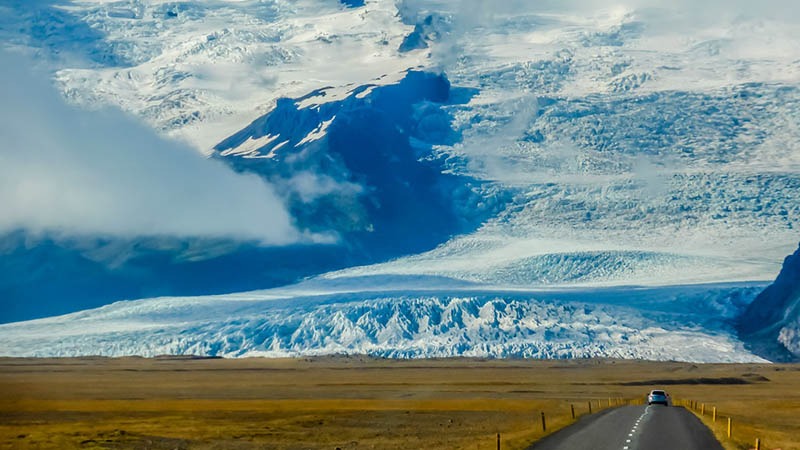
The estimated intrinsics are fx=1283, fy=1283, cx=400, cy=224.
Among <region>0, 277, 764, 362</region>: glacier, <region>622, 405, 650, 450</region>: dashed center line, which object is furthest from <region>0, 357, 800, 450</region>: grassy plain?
<region>622, 405, 650, 450</region>: dashed center line

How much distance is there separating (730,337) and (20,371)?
82896 mm

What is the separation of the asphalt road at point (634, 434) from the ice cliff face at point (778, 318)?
306 ft

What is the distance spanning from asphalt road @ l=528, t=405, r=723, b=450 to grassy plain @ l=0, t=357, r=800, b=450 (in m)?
1.52

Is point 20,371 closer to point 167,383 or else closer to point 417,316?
point 167,383

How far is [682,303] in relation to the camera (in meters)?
158

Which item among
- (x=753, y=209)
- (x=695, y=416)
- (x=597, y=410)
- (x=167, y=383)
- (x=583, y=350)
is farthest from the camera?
(x=753, y=209)

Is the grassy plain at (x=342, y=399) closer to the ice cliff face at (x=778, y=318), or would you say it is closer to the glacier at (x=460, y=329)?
the glacier at (x=460, y=329)

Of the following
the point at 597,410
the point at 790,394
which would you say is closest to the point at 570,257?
the point at 790,394

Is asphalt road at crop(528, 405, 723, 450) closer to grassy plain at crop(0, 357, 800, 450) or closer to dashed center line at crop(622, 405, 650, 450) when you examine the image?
dashed center line at crop(622, 405, 650, 450)

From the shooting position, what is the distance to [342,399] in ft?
306

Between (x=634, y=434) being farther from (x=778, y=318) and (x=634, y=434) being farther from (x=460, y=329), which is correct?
(x=778, y=318)

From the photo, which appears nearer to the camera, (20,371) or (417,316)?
(20,371)

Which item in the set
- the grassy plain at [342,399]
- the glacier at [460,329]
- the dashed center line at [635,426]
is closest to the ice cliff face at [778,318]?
the glacier at [460,329]

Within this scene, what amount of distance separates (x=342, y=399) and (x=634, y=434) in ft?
145
